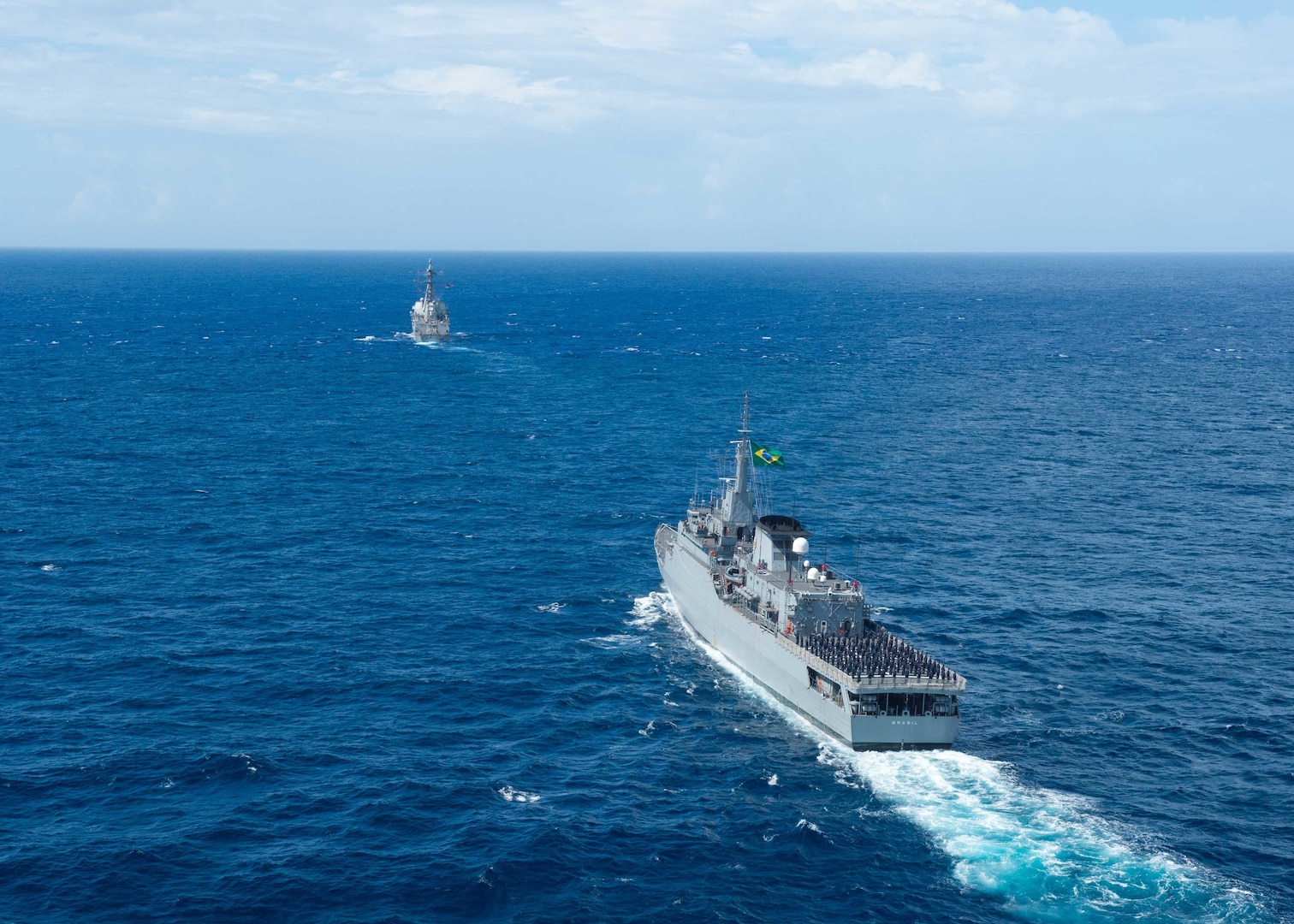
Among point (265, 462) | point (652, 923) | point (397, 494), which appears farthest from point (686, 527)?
point (265, 462)

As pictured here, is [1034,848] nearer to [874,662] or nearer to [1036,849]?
[1036,849]

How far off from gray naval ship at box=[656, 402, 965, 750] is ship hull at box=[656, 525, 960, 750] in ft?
0.25

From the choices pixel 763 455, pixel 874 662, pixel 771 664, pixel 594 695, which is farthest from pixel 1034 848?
pixel 763 455

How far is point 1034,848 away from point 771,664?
2421 centimetres

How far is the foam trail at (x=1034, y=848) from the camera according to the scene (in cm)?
5550

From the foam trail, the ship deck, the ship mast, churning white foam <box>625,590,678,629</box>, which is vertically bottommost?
the foam trail

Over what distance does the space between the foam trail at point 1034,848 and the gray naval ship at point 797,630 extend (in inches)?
99.6

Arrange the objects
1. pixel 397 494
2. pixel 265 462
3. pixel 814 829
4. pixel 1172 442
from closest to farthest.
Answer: pixel 814 829 < pixel 397 494 < pixel 265 462 < pixel 1172 442

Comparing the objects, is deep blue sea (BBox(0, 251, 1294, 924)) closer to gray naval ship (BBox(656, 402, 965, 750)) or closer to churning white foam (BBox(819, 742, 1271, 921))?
churning white foam (BBox(819, 742, 1271, 921))

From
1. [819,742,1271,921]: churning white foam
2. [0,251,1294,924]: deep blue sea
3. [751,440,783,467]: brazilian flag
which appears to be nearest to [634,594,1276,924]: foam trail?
[819,742,1271,921]: churning white foam

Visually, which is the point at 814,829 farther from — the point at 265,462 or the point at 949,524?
the point at 265,462

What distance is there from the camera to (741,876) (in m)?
59.0

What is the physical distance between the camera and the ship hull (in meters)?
72.2

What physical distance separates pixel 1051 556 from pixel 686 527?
34315 mm
